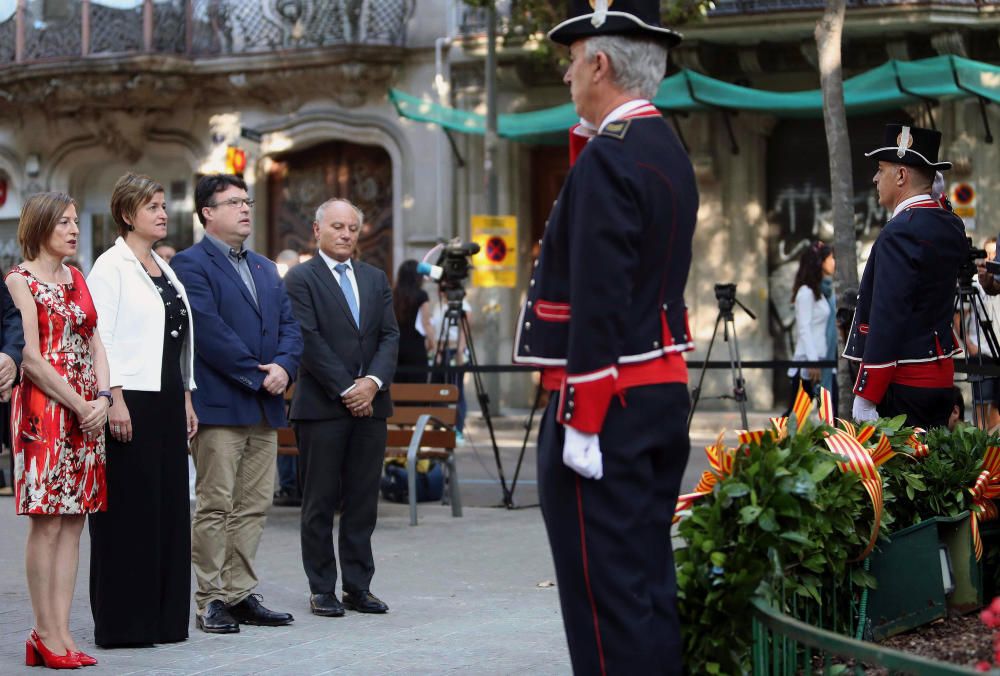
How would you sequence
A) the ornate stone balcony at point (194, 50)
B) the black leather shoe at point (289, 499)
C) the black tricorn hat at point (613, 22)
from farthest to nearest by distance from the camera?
the ornate stone balcony at point (194, 50) → the black leather shoe at point (289, 499) → the black tricorn hat at point (613, 22)

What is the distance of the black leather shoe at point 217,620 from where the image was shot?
732cm

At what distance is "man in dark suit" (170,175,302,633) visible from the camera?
24.5ft

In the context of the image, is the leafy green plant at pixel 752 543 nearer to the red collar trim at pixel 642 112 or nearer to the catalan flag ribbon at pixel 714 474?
the catalan flag ribbon at pixel 714 474

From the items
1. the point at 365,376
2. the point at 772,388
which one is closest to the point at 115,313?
the point at 365,376

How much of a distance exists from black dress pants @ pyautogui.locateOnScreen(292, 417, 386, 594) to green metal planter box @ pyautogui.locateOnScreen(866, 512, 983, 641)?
10.1ft

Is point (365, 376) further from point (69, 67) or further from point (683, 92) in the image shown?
point (69, 67)

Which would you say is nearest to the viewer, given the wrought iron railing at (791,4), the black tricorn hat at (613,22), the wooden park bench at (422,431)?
the black tricorn hat at (613,22)

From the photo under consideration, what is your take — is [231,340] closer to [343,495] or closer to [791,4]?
[343,495]

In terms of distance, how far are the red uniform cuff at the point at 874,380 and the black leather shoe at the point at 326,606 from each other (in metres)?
2.68

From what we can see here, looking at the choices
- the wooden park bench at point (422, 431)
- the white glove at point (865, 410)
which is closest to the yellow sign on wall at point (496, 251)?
the wooden park bench at point (422, 431)

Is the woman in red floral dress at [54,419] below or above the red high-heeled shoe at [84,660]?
above

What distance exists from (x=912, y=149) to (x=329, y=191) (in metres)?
18.6

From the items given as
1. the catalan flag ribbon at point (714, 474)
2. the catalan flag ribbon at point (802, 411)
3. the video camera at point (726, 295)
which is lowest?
the catalan flag ribbon at point (714, 474)

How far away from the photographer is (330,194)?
82.1 feet
